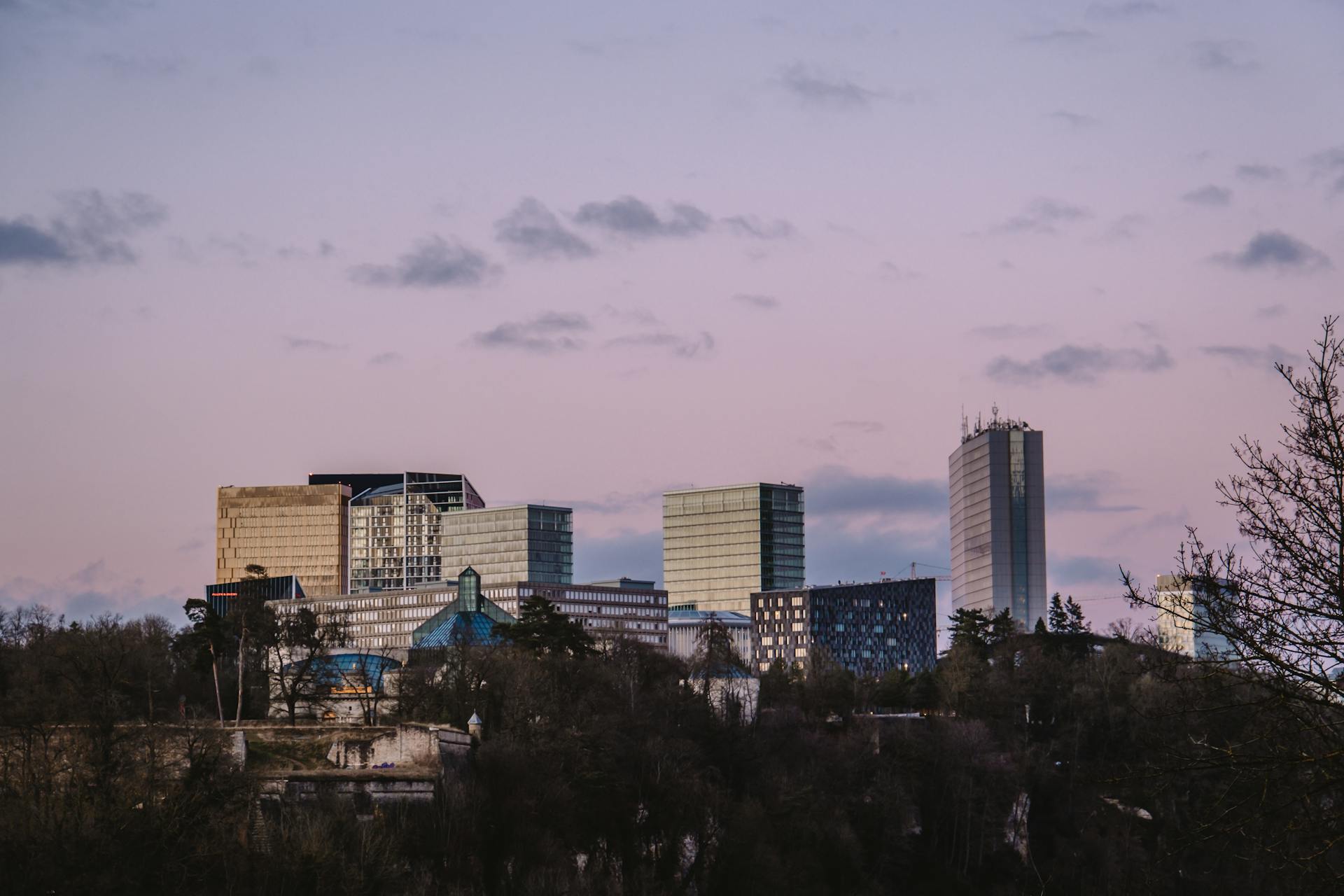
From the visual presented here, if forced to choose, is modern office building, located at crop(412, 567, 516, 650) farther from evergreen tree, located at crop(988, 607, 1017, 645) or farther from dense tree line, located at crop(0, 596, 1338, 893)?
evergreen tree, located at crop(988, 607, 1017, 645)

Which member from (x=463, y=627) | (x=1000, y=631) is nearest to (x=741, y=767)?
(x=463, y=627)

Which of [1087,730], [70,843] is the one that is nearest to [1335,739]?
[70,843]

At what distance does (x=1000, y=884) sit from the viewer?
109375 millimetres

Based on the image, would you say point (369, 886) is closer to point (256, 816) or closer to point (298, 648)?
point (256, 816)

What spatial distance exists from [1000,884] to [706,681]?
2546 centimetres

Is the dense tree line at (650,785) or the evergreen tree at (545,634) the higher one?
the evergreen tree at (545,634)

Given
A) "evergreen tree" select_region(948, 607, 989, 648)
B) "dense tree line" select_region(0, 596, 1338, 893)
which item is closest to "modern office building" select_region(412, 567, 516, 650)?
"dense tree line" select_region(0, 596, 1338, 893)

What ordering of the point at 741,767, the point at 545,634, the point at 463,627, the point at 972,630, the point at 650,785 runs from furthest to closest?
the point at 972,630
the point at 463,627
the point at 545,634
the point at 741,767
the point at 650,785

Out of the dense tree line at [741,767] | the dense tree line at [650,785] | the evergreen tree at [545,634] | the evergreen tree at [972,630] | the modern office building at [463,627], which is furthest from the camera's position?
the evergreen tree at [972,630]

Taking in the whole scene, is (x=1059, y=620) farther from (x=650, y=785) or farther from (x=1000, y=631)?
(x=650, y=785)

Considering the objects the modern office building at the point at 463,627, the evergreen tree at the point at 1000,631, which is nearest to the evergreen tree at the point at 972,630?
the evergreen tree at the point at 1000,631

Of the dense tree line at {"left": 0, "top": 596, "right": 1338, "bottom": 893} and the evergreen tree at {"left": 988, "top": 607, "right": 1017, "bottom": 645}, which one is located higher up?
the evergreen tree at {"left": 988, "top": 607, "right": 1017, "bottom": 645}

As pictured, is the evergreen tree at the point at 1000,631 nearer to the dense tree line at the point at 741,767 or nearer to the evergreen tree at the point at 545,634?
the dense tree line at the point at 741,767

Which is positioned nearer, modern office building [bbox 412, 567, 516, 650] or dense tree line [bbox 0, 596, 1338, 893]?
dense tree line [bbox 0, 596, 1338, 893]
